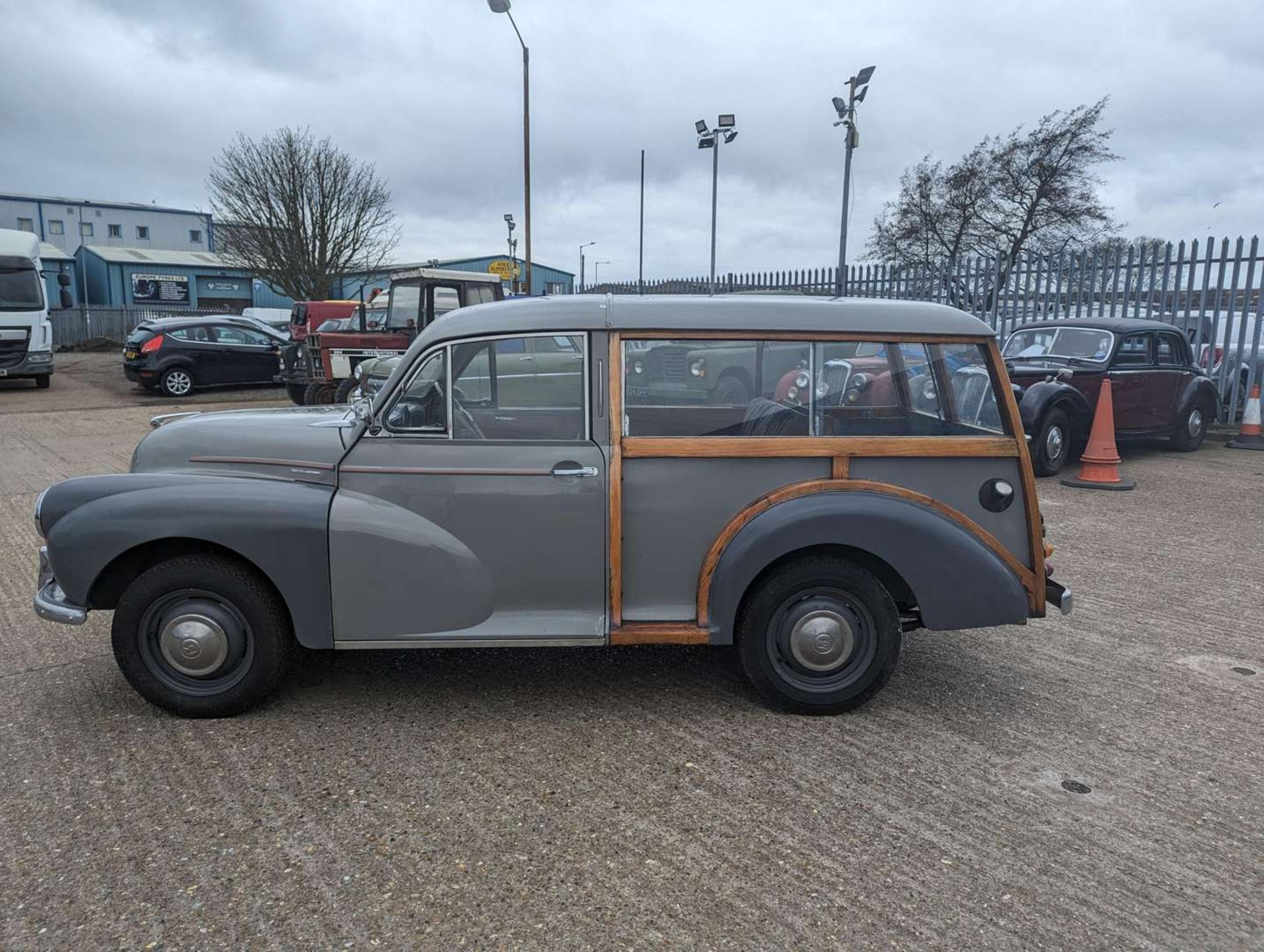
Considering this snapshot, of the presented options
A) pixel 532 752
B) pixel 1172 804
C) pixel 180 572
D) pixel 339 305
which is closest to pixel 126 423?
pixel 339 305

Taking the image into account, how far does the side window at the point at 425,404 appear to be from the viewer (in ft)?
12.2

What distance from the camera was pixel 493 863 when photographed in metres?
2.78

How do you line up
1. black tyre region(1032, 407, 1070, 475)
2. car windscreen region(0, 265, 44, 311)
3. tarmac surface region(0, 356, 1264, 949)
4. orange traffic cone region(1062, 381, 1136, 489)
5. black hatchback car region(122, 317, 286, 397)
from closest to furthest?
1. tarmac surface region(0, 356, 1264, 949)
2. orange traffic cone region(1062, 381, 1136, 489)
3. black tyre region(1032, 407, 1070, 475)
4. car windscreen region(0, 265, 44, 311)
5. black hatchback car region(122, 317, 286, 397)

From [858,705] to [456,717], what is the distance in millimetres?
1728

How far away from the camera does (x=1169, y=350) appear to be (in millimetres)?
10867

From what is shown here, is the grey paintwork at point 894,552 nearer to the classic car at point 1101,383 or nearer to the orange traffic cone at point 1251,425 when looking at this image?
the classic car at point 1101,383

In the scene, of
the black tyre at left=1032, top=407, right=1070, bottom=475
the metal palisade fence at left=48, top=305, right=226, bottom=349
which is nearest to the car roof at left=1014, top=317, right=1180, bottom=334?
the black tyre at left=1032, top=407, right=1070, bottom=475

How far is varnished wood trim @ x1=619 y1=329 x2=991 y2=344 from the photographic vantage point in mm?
3705

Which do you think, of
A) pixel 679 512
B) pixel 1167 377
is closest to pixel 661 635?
pixel 679 512

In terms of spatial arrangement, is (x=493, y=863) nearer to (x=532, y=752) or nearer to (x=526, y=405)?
(x=532, y=752)

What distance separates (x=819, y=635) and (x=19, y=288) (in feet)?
65.2

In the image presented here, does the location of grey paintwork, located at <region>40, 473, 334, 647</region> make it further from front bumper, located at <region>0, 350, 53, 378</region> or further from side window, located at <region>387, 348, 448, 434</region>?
front bumper, located at <region>0, 350, 53, 378</region>

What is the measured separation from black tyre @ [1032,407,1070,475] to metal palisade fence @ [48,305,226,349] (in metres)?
34.7

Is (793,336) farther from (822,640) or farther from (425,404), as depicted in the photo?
(425,404)
